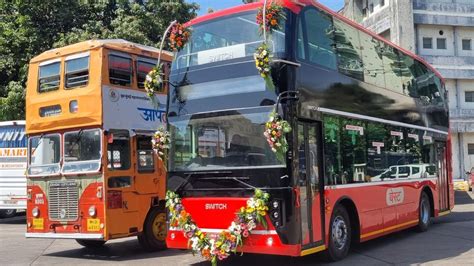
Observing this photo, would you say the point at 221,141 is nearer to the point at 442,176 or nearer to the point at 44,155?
the point at 44,155

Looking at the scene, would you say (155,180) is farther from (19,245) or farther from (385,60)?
(385,60)

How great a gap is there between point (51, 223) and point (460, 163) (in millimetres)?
27845

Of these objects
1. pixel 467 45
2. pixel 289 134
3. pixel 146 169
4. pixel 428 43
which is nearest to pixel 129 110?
pixel 146 169

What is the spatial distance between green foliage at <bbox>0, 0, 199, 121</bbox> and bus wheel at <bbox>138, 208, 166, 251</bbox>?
11.1m

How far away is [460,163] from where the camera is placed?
108 ft

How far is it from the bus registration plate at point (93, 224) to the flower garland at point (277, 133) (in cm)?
410

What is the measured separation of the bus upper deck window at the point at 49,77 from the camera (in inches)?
438

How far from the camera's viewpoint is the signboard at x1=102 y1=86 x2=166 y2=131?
1044 centimetres

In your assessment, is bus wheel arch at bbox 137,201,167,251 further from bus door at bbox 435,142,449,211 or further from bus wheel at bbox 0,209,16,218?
bus wheel at bbox 0,209,16,218

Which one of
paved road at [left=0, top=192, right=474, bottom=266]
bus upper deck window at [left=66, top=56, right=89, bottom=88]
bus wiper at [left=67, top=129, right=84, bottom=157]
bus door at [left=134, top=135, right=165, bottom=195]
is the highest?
bus upper deck window at [left=66, top=56, right=89, bottom=88]

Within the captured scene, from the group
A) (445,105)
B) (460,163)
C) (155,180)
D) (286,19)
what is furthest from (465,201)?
(286,19)

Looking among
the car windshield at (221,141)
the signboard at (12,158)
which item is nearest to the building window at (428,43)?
the signboard at (12,158)

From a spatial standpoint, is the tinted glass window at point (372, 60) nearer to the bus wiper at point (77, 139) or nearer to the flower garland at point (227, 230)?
the flower garland at point (227, 230)

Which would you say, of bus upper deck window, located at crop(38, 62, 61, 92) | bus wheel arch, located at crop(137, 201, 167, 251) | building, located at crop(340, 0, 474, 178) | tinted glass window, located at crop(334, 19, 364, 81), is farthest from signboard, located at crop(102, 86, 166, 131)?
building, located at crop(340, 0, 474, 178)
